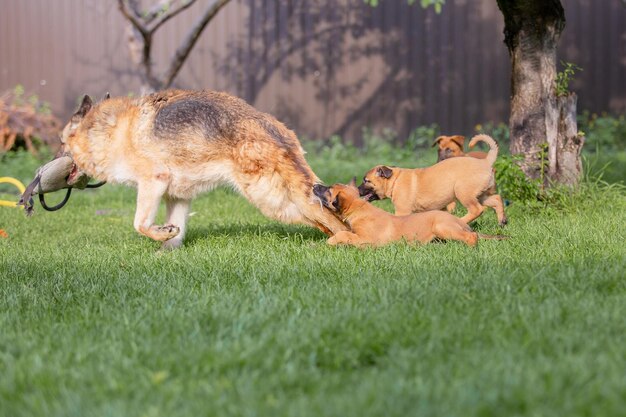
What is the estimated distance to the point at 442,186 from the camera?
7.31 meters

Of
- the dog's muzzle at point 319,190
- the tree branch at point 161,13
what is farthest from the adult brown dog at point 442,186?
the tree branch at point 161,13

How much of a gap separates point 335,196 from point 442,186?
126cm

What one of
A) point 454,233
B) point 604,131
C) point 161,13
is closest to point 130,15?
point 161,13

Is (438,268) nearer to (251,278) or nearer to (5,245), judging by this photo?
(251,278)

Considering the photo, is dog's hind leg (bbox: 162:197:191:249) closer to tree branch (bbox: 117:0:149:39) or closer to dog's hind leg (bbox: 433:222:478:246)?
dog's hind leg (bbox: 433:222:478:246)

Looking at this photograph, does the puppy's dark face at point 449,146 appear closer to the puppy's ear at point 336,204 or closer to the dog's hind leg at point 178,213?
the puppy's ear at point 336,204

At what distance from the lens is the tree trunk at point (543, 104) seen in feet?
27.9

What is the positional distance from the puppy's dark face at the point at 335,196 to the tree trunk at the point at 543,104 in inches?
109

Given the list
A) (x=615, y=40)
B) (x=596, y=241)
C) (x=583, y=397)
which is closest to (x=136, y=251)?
(x=596, y=241)

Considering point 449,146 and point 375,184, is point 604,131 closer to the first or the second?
point 449,146

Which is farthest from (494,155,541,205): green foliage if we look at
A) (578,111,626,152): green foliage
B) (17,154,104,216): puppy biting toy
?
(578,111,626,152): green foliage

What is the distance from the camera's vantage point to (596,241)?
6027 mm

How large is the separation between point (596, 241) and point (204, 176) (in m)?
2.95

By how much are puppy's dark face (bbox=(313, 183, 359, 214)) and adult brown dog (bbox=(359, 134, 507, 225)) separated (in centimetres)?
99
